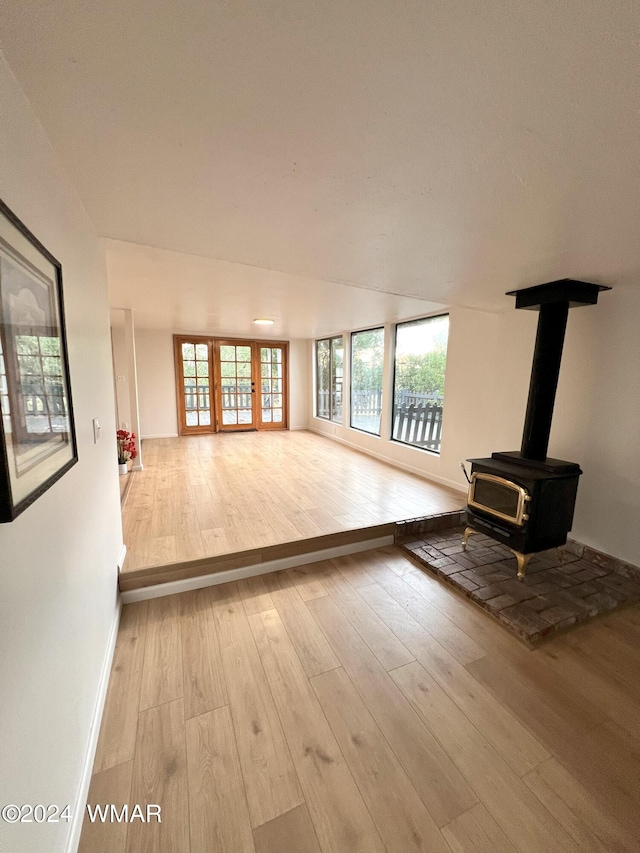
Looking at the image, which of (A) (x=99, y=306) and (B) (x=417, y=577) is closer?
(A) (x=99, y=306)

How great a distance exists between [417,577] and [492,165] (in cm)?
240

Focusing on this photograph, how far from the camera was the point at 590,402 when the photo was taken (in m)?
2.55

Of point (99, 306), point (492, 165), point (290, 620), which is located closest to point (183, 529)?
point (290, 620)

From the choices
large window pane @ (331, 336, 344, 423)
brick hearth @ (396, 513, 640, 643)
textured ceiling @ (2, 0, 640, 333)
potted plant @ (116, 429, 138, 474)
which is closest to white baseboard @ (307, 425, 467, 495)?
large window pane @ (331, 336, 344, 423)

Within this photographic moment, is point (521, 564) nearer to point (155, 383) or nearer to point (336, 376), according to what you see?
point (336, 376)

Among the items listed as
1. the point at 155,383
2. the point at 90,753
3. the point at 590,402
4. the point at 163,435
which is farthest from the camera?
the point at 163,435

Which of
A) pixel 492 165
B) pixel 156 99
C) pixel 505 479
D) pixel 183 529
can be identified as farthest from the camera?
pixel 183 529

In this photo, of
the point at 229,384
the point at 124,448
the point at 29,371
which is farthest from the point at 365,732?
the point at 229,384

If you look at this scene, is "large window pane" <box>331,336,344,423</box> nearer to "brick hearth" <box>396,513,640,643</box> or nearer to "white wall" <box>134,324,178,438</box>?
"white wall" <box>134,324,178,438</box>

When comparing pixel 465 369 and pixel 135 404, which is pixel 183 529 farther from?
pixel 465 369

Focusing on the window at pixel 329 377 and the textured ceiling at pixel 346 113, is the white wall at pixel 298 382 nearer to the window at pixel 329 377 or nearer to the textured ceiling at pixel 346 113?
the window at pixel 329 377

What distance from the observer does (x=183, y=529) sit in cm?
278

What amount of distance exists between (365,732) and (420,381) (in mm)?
3876

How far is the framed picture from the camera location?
70cm
